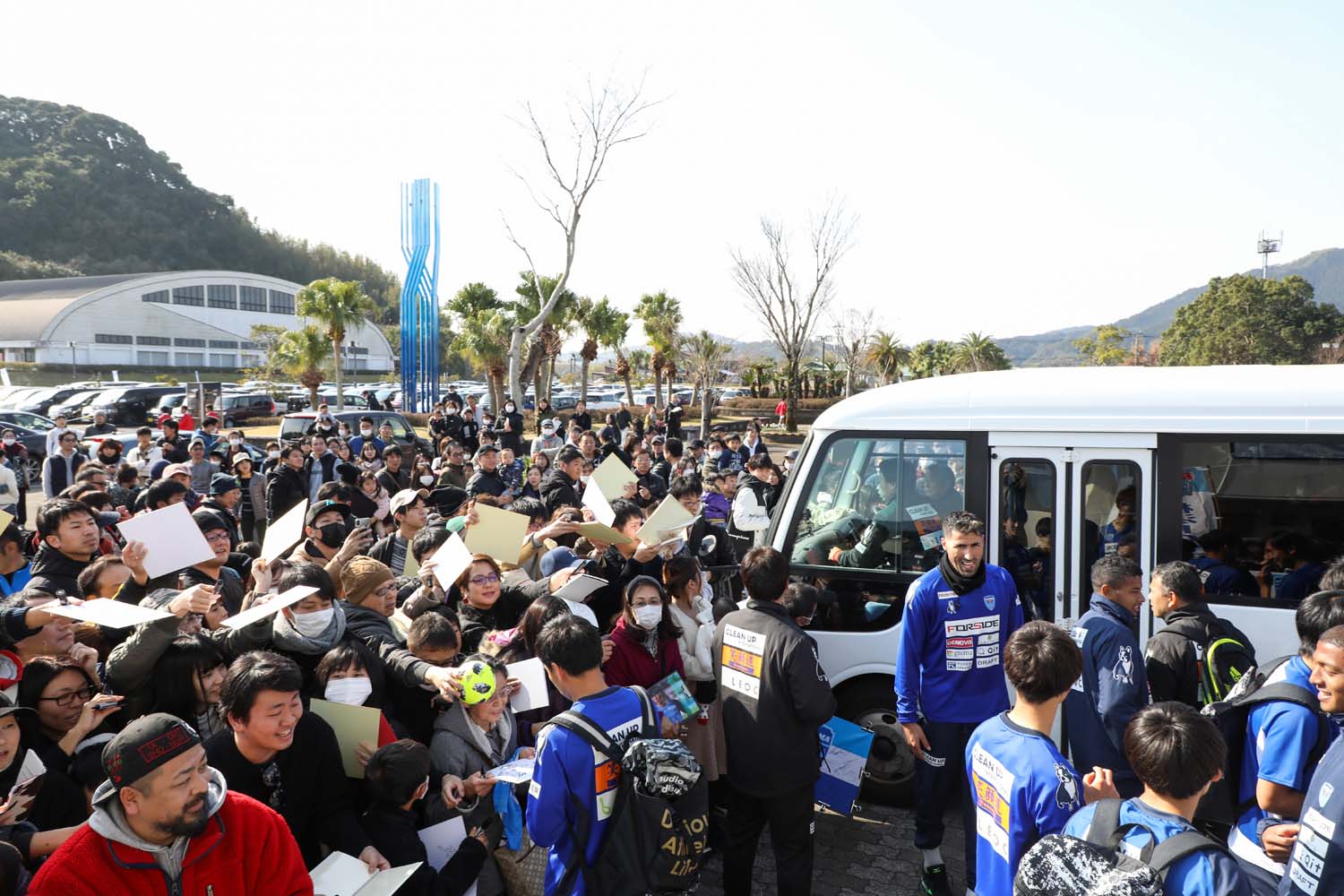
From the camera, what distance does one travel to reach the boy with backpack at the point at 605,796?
297 centimetres

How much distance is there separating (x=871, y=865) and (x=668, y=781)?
2316 millimetres

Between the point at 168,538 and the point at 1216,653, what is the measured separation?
17.6ft

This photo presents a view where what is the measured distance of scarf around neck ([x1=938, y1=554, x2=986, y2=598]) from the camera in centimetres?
425

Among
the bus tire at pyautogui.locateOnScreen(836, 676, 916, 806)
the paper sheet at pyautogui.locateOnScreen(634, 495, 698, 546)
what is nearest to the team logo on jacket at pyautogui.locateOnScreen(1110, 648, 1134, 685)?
the bus tire at pyautogui.locateOnScreen(836, 676, 916, 806)

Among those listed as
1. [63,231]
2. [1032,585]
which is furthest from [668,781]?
[63,231]

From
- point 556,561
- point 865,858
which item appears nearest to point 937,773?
point 865,858

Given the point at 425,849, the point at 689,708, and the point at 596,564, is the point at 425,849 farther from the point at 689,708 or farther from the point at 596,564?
the point at 596,564

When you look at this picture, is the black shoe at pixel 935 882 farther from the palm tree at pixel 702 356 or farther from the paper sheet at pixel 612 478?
the palm tree at pixel 702 356

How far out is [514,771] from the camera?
11.5 ft

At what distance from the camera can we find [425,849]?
3.25m

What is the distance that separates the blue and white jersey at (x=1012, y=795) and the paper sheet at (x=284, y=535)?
12.7ft

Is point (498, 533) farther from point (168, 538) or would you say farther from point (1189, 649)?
point (1189, 649)

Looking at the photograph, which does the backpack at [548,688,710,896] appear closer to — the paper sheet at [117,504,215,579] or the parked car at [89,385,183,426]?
the paper sheet at [117,504,215,579]

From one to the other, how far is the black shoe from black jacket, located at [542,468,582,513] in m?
5.11
